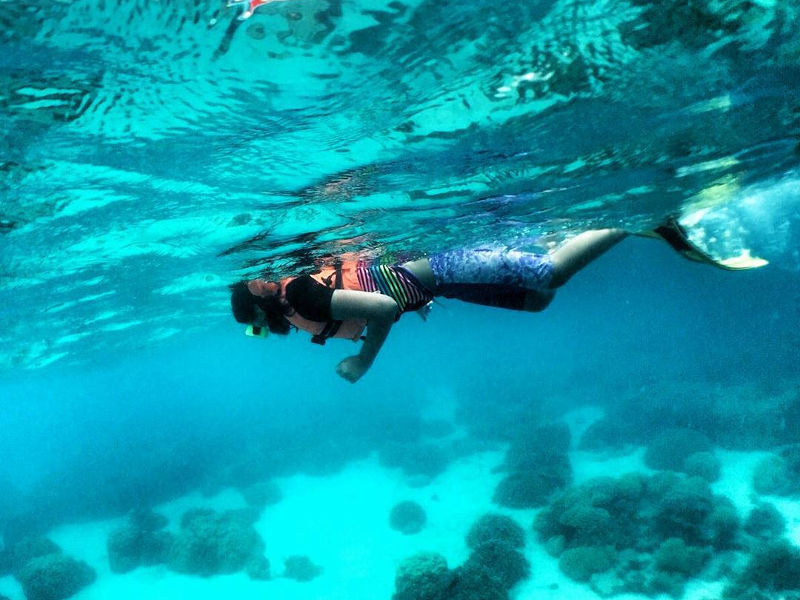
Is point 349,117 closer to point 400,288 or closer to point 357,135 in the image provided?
point 357,135

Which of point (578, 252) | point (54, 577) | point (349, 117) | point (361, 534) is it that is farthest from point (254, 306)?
point (54, 577)

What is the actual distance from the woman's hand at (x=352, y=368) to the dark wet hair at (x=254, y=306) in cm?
89

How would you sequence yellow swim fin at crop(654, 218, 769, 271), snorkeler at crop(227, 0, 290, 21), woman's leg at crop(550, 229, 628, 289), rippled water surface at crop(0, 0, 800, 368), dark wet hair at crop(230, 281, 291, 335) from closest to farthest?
snorkeler at crop(227, 0, 290, 21)
rippled water surface at crop(0, 0, 800, 368)
dark wet hair at crop(230, 281, 291, 335)
woman's leg at crop(550, 229, 628, 289)
yellow swim fin at crop(654, 218, 769, 271)

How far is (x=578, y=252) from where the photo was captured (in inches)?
222

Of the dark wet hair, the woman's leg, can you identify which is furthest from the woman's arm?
the woman's leg

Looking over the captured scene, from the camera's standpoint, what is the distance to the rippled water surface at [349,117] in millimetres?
4422

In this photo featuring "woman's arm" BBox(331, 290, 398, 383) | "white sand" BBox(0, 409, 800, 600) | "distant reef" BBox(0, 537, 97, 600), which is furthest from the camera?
"distant reef" BBox(0, 537, 97, 600)

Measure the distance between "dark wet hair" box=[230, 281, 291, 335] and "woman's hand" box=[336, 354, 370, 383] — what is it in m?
0.89

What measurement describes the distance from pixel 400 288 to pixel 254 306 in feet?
6.27

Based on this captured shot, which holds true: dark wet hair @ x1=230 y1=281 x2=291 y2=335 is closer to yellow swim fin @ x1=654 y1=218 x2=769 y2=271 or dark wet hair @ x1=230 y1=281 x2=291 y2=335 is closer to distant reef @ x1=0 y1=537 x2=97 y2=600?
yellow swim fin @ x1=654 y1=218 x2=769 y2=271

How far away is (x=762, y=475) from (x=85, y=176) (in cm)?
2169

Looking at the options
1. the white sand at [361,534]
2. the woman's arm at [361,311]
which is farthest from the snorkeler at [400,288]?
the white sand at [361,534]

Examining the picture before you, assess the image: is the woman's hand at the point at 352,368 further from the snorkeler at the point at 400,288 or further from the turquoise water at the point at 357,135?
the turquoise water at the point at 357,135

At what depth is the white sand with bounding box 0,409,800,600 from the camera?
53.3 feet
